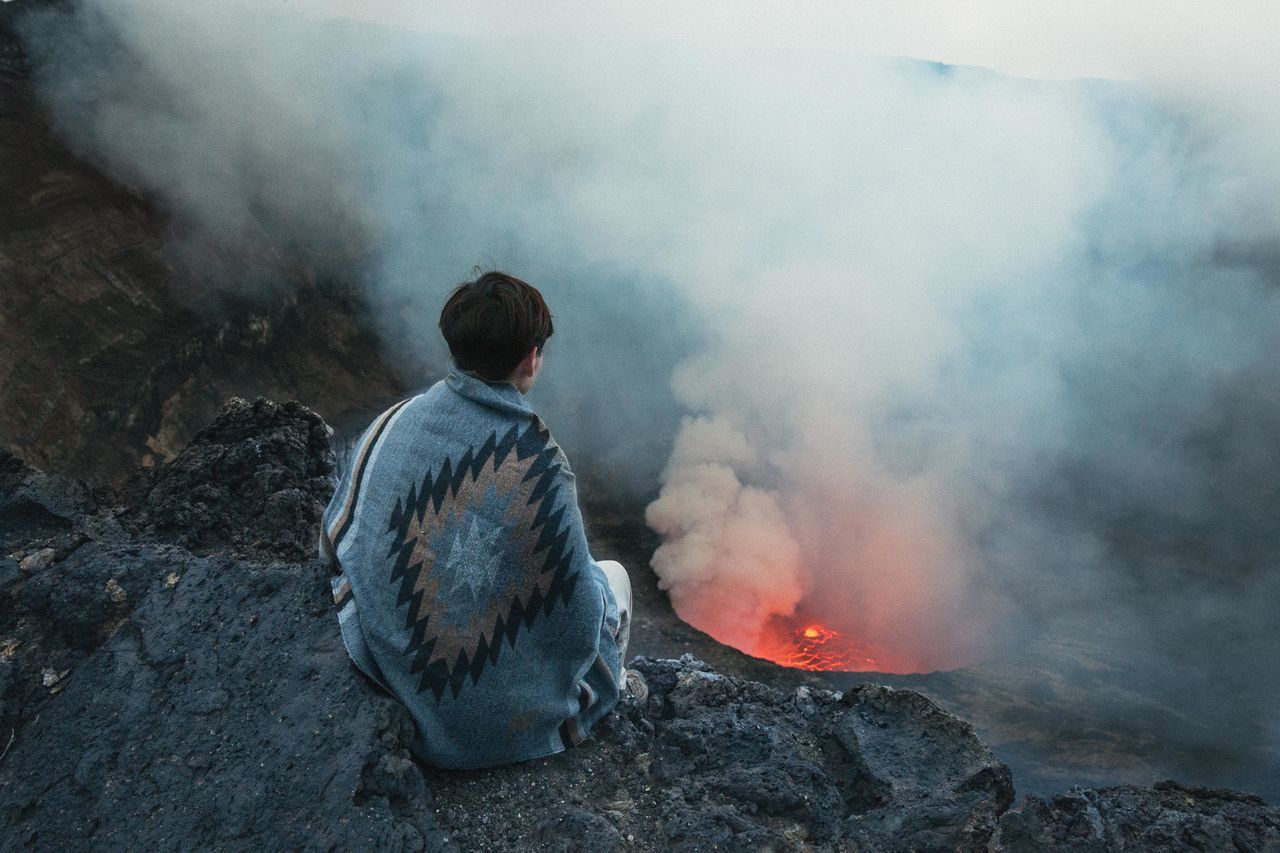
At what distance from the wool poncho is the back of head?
→ 56 mm

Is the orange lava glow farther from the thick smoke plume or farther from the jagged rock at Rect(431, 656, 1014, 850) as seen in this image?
the jagged rock at Rect(431, 656, 1014, 850)

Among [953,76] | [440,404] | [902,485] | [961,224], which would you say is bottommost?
[902,485]

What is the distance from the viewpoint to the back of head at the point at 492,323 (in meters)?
1.76

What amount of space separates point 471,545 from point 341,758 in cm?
54

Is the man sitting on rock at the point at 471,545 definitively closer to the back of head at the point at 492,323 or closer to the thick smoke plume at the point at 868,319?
the back of head at the point at 492,323

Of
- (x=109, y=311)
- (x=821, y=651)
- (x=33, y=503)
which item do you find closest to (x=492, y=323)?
(x=33, y=503)

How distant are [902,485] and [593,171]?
14.9 ft

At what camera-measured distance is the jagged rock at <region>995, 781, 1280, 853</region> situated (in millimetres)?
2006

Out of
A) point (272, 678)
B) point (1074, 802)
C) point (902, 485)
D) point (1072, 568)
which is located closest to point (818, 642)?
point (902, 485)

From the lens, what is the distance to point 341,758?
182 centimetres

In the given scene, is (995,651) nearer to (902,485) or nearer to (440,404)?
(902,485)

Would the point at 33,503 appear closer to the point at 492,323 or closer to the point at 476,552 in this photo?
the point at 476,552

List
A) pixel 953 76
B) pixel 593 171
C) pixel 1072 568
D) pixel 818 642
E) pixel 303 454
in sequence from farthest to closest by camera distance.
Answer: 1. pixel 953 76
2. pixel 593 171
3. pixel 818 642
4. pixel 1072 568
5. pixel 303 454

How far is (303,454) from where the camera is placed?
9.84 ft
